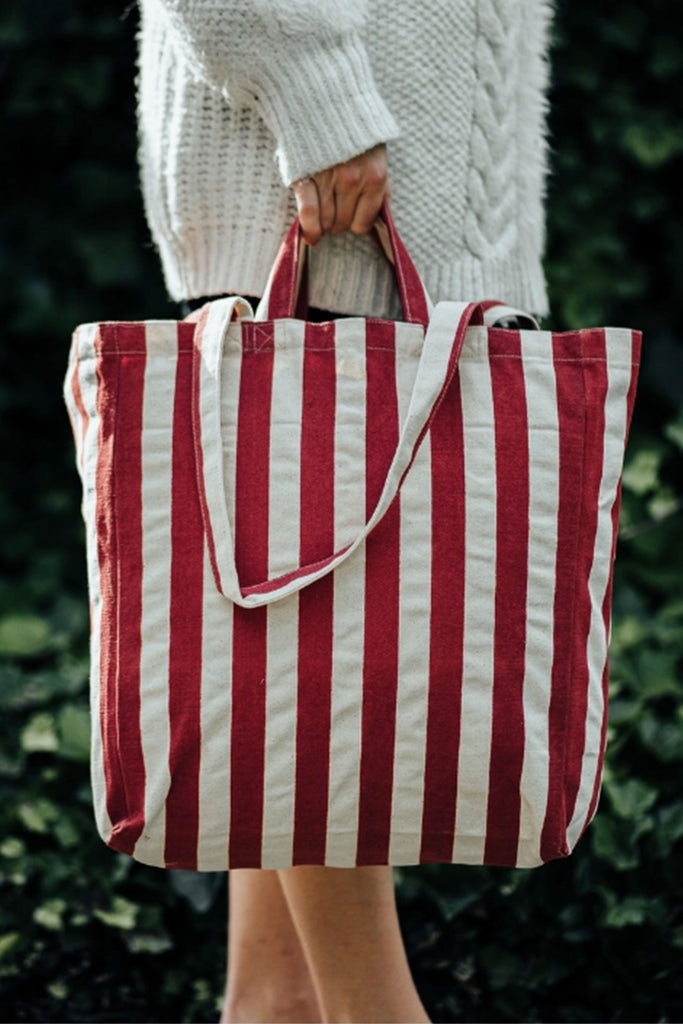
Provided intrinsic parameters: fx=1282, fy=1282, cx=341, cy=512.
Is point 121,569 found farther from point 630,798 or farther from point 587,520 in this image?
point 630,798

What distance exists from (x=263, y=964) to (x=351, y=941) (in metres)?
0.24

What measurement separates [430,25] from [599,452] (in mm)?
412

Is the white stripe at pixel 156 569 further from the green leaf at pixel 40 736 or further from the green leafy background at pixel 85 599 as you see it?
the green leaf at pixel 40 736

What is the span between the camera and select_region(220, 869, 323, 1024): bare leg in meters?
1.40

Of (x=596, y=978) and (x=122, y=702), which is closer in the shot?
(x=122, y=702)

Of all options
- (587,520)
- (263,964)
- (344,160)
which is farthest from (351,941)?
(344,160)

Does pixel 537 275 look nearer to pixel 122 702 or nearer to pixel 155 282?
pixel 122 702

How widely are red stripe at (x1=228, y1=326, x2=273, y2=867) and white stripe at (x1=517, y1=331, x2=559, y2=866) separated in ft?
0.73

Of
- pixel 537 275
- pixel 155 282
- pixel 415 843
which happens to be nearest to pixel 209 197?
pixel 537 275

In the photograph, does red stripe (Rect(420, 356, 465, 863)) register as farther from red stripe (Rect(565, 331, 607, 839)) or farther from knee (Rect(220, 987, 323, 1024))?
knee (Rect(220, 987, 323, 1024))

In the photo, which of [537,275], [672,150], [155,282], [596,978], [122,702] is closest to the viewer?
[122,702]

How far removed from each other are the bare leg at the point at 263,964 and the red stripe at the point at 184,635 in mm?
338

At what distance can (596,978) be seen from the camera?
168 centimetres

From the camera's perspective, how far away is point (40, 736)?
197cm
